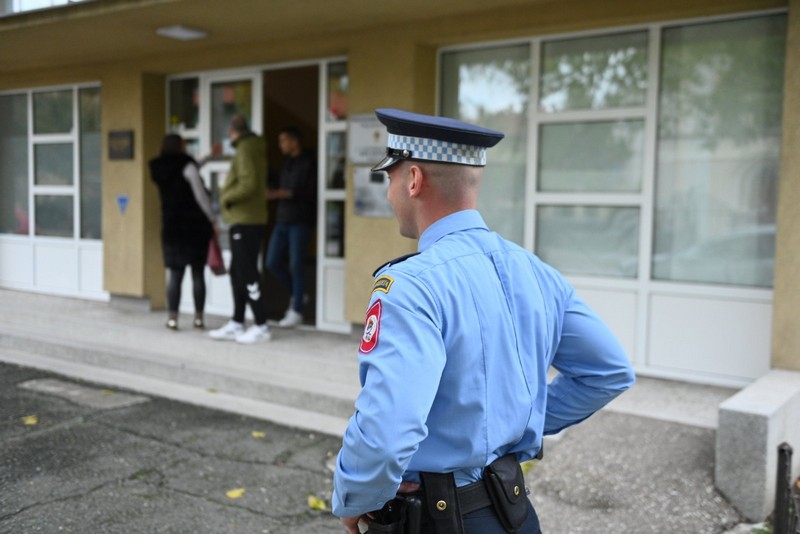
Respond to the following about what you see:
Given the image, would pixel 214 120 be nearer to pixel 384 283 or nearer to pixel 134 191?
pixel 134 191

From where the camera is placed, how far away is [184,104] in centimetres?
909

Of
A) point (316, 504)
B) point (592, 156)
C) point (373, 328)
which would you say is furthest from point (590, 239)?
point (373, 328)

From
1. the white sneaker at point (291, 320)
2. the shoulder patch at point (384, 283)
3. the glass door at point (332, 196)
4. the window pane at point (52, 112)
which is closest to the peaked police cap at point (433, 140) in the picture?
the shoulder patch at point (384, 283)

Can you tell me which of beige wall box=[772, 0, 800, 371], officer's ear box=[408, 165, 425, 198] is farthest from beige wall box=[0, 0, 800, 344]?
officer's ear box=[408, 165, 425, 198]

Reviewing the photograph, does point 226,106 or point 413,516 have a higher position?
point 226,106

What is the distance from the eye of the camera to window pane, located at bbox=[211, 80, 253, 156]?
8570mm

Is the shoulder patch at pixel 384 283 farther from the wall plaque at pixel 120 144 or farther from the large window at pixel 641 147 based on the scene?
the wall plaque at pixel 120 144

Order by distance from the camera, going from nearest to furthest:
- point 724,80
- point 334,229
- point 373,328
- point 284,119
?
point 373,328 → point 724,80 → point 334,229 → point 284,119

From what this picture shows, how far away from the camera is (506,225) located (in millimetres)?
6996

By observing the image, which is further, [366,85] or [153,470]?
[366,85]

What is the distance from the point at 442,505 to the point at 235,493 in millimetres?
2941

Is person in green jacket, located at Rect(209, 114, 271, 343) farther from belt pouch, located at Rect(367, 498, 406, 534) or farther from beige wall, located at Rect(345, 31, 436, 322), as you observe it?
belt pouch, located at Rect(367, 498, 406, 534)

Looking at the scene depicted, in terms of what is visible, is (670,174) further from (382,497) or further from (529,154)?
(382,497)

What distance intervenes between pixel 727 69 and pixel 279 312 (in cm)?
561
